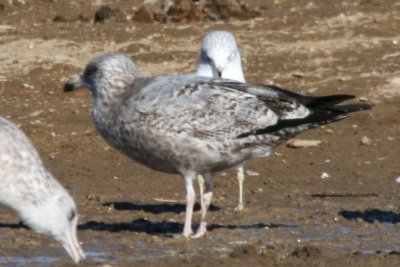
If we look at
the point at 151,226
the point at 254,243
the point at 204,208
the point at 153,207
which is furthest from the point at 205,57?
the point at 254,243

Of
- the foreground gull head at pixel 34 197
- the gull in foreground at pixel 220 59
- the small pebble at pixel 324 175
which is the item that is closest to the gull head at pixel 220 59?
the gull in foreground at pixel 220 59

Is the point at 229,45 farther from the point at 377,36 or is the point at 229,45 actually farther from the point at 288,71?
the point at 377,36

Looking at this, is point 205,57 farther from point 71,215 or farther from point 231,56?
point 71,215

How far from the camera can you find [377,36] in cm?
1948

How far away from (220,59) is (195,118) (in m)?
2.58

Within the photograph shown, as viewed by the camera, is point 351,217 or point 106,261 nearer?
point 106,261

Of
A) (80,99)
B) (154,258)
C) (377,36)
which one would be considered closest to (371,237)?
(154,258)

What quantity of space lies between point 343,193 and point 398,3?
27.9ft

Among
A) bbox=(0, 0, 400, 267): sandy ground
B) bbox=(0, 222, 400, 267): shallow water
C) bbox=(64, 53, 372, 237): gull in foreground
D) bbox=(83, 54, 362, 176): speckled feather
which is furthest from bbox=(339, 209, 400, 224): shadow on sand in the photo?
bbox=(83, 54, 362, 176): speckled feather

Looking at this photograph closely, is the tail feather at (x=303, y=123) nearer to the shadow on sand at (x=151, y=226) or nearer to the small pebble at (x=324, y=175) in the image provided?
the shadow on sand at (x=151, y=226)

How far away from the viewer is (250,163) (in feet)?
48.2

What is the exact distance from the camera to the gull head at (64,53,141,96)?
10938 millimetres

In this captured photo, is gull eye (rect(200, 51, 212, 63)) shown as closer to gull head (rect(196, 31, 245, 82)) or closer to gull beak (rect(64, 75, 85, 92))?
gull head (rect(196, 31, 245, 82))

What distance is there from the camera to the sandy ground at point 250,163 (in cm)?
1032
